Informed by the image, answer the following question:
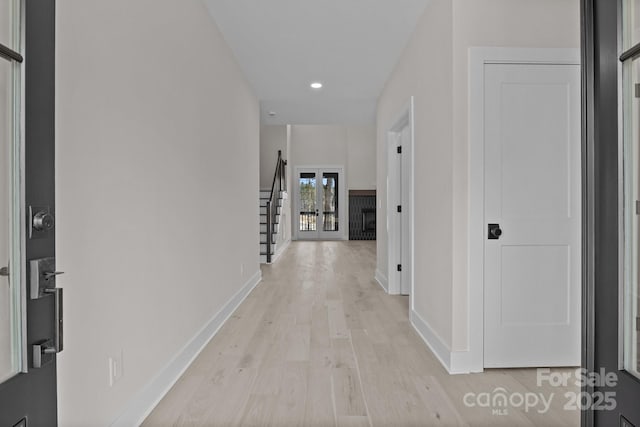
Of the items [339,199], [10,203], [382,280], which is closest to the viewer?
[10,203]

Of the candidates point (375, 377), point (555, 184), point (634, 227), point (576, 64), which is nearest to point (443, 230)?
point (555, 184)

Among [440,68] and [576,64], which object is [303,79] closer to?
[440,68]

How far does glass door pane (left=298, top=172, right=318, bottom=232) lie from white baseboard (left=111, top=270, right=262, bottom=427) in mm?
8754

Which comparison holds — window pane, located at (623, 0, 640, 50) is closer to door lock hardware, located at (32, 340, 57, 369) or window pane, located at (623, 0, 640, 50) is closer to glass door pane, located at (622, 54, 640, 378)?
glass door pane, located at (622, 54, 640, 378)

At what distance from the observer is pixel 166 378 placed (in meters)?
2.20

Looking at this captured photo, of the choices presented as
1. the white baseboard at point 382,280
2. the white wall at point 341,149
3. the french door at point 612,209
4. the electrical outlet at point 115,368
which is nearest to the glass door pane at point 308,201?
the white wall at point 341,149

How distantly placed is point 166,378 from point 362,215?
420 inches

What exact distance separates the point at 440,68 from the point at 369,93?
264 cm

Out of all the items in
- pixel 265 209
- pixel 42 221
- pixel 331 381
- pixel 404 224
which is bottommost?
pixel 331 381

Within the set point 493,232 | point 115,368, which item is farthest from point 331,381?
point 493,232

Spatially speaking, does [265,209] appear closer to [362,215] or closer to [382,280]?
[382,280]

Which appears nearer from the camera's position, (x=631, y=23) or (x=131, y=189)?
(x=631, y=23)

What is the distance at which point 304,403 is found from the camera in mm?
2049

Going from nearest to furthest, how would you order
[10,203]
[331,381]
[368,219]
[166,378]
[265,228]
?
[10,203], [166,378], [331,381], [265,228], [368,219]
